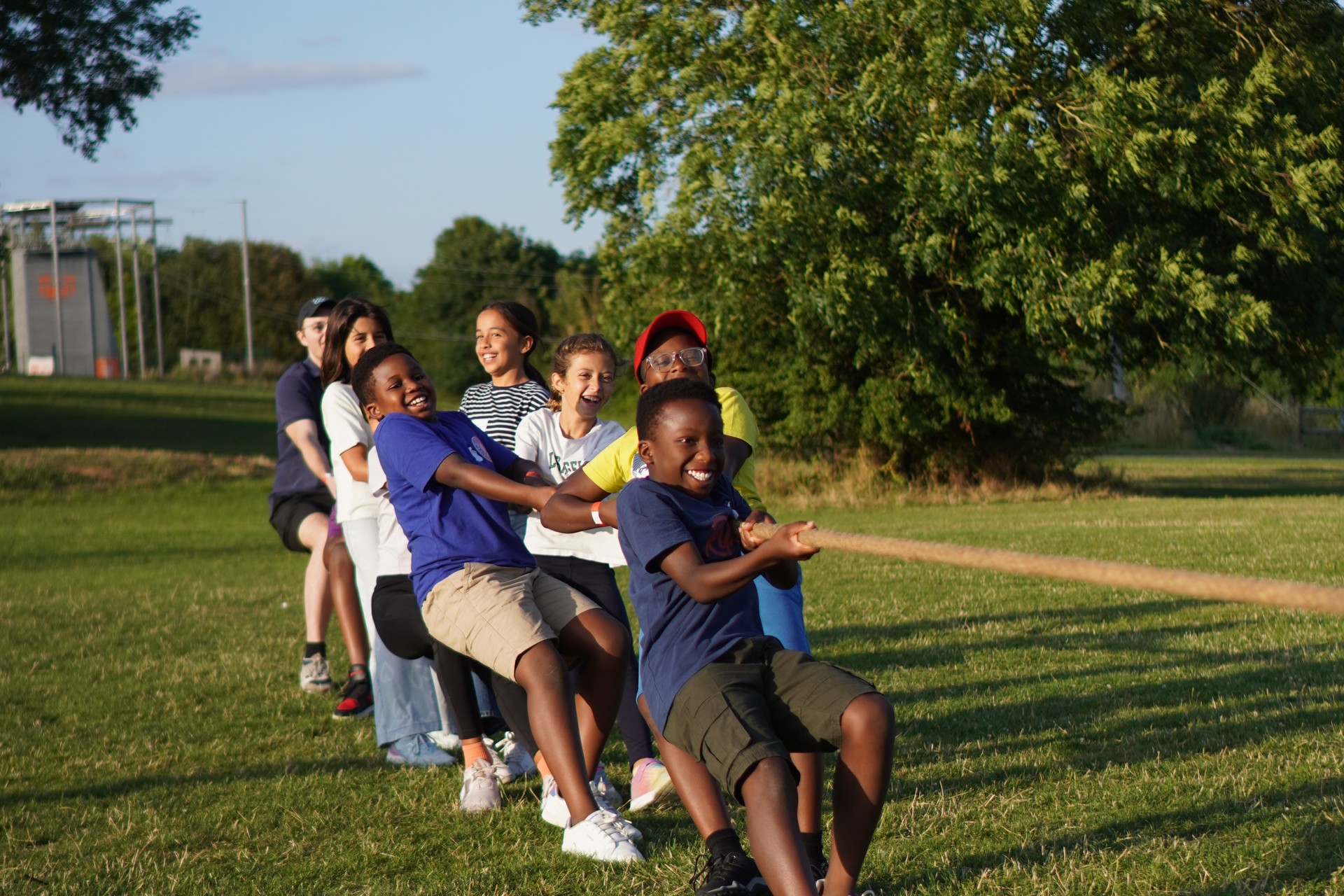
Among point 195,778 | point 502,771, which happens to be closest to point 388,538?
point 502,771

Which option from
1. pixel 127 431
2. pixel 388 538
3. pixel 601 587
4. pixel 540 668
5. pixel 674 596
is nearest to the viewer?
pixel 674 596

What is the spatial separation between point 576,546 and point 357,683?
223cm

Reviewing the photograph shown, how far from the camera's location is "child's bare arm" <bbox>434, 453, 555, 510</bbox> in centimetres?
445

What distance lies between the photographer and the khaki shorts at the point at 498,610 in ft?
14.9

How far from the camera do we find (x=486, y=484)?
453 cm

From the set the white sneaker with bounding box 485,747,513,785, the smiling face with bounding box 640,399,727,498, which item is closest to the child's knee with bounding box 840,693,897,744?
the smiling face with bounding box 640,399,727,498

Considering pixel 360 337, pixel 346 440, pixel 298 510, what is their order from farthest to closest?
1. pixel 298 510
2. pixel 360 337
3. pixel 346 440

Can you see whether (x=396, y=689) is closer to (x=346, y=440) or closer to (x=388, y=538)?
(x=388, y=538)

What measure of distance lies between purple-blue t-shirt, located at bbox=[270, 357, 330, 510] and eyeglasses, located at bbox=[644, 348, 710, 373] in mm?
2842

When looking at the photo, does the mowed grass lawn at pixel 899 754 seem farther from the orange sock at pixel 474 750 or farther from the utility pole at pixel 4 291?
the utility pole at pixel 4 291

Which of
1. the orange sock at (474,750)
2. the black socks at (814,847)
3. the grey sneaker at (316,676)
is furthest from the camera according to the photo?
the grey sneaker at (316,676)

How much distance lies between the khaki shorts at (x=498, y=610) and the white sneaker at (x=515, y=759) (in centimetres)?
91

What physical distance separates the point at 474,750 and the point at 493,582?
0.81 m

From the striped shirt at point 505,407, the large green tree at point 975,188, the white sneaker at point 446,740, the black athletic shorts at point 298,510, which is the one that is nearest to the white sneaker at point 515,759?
the white sneaker at point 446,740
